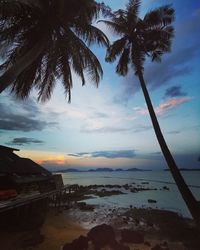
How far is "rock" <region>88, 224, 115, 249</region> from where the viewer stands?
14571 millimetres

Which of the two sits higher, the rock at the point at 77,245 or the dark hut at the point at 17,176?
the dark hut at the point at 17,176

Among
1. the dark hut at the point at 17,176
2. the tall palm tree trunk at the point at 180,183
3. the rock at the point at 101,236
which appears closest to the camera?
the tall palm tree trunk at the point at 180,183

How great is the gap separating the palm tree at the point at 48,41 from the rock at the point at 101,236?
8.73 metres

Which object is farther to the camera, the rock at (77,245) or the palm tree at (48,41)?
the rock at (77,245)

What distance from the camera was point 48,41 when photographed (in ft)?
32.7

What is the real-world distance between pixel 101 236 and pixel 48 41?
12058 millimetres

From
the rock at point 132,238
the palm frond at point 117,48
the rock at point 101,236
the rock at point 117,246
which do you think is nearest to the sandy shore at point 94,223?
the rock at point 132,238

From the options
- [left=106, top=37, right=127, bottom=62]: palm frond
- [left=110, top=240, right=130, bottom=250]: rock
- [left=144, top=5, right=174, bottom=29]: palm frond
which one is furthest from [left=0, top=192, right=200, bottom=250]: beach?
[left=144, top=5, right=174, bottom=29]: palm frond

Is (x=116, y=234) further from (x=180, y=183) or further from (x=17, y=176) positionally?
(x=180, y=183)

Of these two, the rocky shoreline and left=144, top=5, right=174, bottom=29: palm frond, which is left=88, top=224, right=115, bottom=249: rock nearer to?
the rocky shoreline

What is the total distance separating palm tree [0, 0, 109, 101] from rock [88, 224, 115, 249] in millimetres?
8734

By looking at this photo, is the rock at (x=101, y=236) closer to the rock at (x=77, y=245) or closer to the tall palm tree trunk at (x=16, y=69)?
the rock at (x=77, y=245)

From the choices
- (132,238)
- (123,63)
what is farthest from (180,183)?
(123,63)

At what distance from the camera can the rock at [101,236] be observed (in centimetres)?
1457
